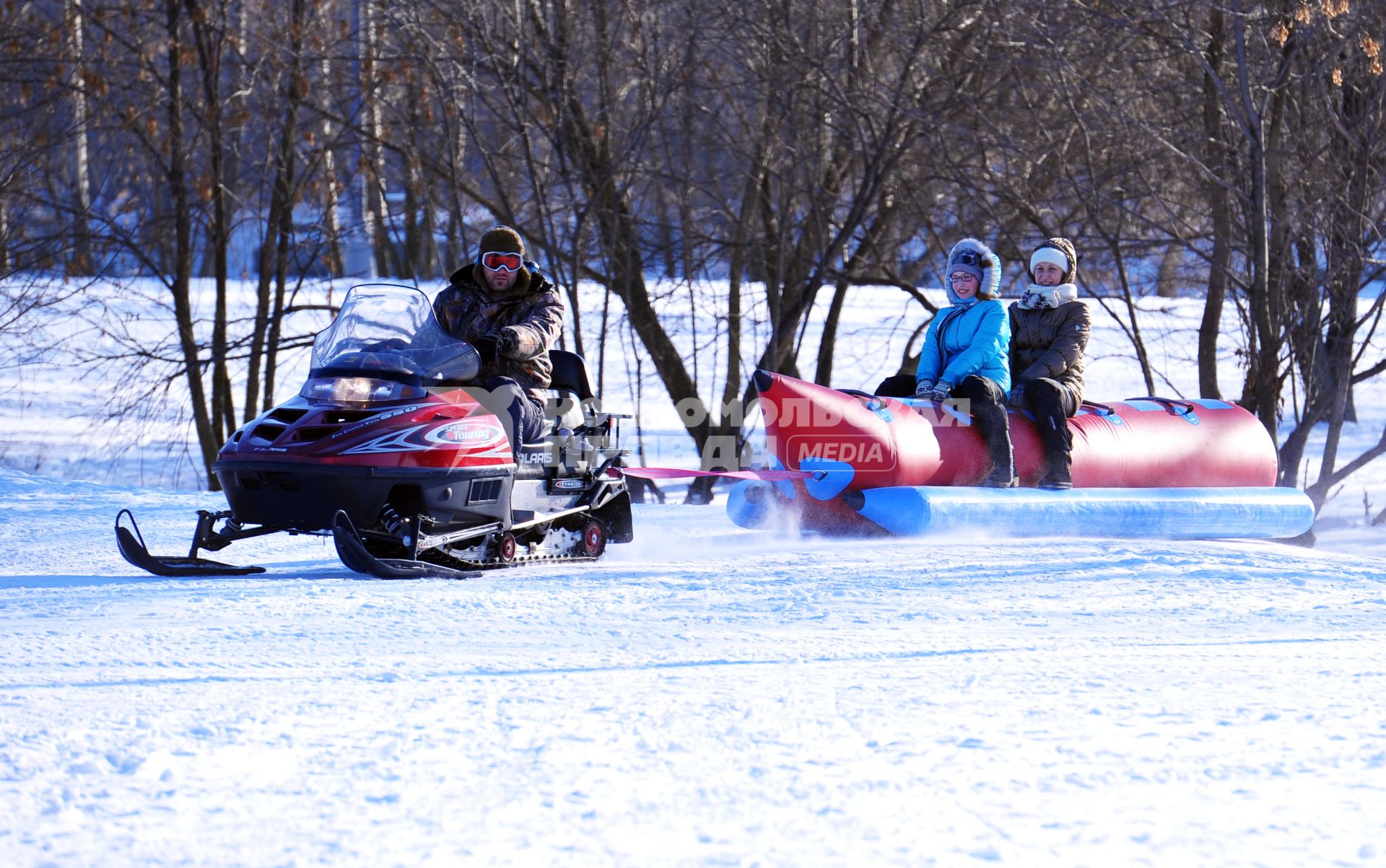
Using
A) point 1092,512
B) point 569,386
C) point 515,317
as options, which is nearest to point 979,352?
point 1092,512

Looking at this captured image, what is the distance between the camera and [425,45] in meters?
11.8

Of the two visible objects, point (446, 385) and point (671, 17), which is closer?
point (446, 385)

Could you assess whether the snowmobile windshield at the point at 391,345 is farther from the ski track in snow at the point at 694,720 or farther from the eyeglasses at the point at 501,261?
the ski track in snow at the point at 694,720

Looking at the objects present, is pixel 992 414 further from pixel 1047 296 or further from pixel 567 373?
pixel 567 373

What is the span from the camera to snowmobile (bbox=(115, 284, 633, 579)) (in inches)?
212

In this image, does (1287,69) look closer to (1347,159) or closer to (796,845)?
(1347,159)

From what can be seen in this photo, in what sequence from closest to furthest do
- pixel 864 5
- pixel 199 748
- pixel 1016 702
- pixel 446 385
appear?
1. pixel 199 748
2. pixel 1016 702
3. pixel 446 385
4. pixel 864 5

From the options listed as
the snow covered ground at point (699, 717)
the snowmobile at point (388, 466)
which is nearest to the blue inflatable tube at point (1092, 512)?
the snow covered ground at point (699, 717)

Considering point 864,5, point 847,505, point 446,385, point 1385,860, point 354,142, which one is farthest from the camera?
point 354,142

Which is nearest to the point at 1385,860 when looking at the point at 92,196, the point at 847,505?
the point at 847,505

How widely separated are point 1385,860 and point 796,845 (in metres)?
1.00

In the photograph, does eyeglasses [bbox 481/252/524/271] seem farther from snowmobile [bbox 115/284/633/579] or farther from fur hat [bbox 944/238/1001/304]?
fur hat [bbox 944/238/1001/304]

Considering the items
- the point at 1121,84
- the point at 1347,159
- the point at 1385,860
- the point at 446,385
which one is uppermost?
the point at 1121,84

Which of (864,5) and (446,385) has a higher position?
(864,5)
